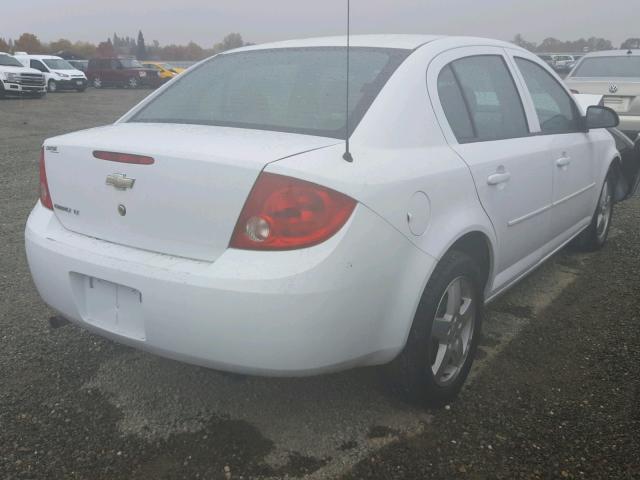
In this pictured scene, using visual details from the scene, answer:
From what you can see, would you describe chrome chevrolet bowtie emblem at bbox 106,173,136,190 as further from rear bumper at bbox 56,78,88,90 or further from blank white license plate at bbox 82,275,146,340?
rear bumper at bbox 56,78,88,90

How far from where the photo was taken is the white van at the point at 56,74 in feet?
86.9

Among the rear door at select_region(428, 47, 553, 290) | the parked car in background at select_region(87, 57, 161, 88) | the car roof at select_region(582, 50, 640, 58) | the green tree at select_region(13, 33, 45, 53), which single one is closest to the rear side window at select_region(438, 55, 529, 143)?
the rear door at select_region(428, 47, 553, 290)

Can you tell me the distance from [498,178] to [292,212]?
1228 millimetres

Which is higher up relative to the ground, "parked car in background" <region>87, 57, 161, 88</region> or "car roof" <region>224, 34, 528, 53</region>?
"parked car in background" <region>87, 57, 161, 88</region>

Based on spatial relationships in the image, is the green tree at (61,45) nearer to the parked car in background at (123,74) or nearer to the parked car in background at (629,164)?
the parked car in background at (123,74)

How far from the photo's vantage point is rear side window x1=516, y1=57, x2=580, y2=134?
11.5ft

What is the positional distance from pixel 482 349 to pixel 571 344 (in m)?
0.50

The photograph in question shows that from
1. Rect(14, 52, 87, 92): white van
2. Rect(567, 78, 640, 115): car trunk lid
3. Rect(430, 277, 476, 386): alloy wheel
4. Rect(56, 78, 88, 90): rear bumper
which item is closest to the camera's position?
Rect(430, 277, 476, 386): alloy wheel

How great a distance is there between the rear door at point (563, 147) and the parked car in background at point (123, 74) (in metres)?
30.3

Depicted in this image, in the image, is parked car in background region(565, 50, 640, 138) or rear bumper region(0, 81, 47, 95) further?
rear bumper region(0, 81, 47, 95)

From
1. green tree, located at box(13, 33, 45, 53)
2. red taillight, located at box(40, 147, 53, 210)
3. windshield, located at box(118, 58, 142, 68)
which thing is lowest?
red taillight, located at box(40, 147, 53, 210)

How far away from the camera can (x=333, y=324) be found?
2.02m

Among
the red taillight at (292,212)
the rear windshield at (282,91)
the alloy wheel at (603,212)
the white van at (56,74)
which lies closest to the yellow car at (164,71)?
the white van at (56,74)

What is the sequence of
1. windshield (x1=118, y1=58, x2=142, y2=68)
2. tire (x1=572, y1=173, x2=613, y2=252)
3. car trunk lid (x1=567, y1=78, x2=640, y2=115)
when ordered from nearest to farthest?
tire (x1=572, y1=173, x2=613, y2=252), car trunk lid (x1=567, y1=78, x2=640, y2=115), windshield (x1=118, y1=58, x2=142, y2=68)
